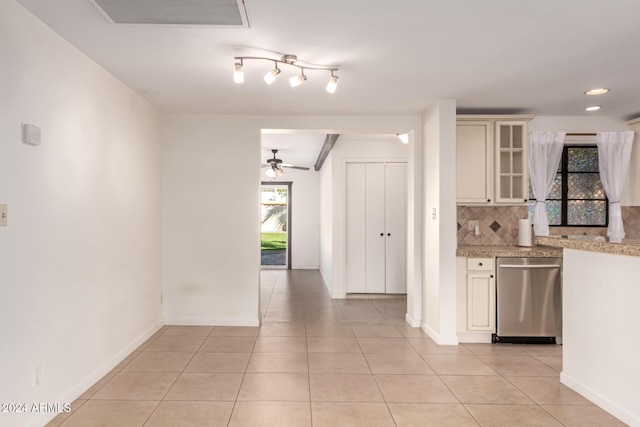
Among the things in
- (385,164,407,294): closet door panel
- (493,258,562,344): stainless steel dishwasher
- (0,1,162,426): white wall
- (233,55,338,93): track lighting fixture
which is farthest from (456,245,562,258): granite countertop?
(0,1,162,426): white wall

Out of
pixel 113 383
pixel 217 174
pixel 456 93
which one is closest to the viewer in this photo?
pixel 113 383

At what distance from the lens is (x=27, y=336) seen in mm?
2408

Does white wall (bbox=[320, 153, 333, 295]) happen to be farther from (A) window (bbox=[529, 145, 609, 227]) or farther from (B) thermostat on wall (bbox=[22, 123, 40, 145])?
(B) thermostat on wall (bbox=[22, 123, 40, 145])

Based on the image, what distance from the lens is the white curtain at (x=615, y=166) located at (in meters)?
4.89

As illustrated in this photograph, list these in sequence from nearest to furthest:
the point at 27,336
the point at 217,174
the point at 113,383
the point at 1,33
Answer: the point at 1,33
the point at 27,336
the point at 113,383
the point at 217,174

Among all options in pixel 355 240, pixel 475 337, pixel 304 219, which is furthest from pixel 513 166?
pixel 304 219

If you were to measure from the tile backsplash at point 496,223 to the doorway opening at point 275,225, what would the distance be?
6283 millimetres

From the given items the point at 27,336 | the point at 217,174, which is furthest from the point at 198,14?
the point at 217,174

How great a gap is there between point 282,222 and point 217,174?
6108 mm

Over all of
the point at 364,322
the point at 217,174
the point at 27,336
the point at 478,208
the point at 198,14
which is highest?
the point at 198,14

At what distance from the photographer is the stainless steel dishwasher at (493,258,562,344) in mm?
4230

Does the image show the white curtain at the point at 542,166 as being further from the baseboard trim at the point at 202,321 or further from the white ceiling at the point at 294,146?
the baseboard trim at the point at 202,321

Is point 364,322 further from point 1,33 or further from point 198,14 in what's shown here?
point 1,33

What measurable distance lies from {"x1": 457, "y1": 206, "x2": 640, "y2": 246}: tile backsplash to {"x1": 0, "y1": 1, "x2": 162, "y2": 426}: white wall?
3485mm
